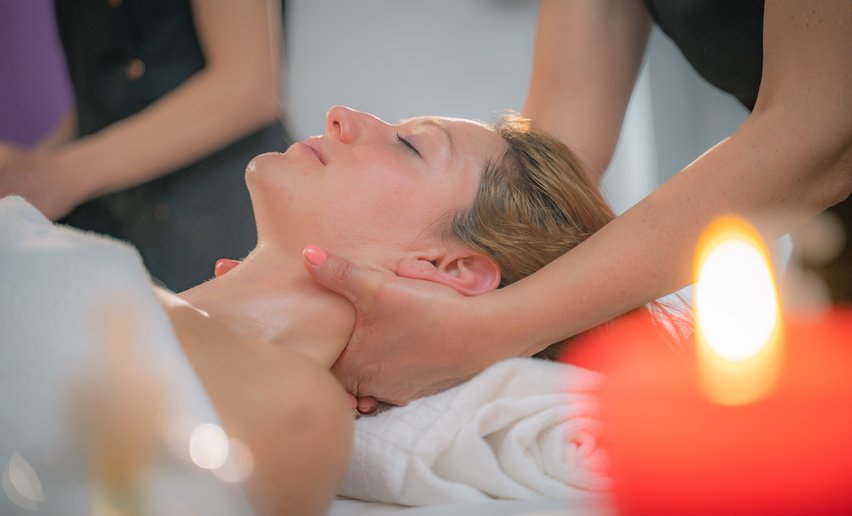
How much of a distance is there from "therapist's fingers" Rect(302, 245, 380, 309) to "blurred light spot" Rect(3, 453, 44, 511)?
12.7 inches

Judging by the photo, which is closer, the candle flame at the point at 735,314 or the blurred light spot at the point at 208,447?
the blurred light spot at the point at 208,447

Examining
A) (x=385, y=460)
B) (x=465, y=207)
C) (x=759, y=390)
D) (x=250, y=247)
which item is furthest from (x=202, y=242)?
(x=759, y=390)

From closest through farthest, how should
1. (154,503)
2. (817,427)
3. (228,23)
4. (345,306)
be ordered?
(154,503) → (817,427) → (345,306) → (228,23)

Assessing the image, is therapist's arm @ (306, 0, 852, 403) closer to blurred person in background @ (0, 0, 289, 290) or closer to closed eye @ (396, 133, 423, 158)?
closed eye @ (396, 133, 423, 158)

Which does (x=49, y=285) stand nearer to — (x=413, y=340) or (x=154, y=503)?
(x=154, y=503)

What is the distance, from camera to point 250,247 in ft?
4.59

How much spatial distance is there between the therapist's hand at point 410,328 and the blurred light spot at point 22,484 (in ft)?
1.06

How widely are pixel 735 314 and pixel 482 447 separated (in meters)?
0.45

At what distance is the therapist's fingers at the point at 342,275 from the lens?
0.78 metres

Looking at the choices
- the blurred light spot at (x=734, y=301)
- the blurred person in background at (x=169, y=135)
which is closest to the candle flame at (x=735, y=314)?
the blurred light spot at (x=734, y=301)

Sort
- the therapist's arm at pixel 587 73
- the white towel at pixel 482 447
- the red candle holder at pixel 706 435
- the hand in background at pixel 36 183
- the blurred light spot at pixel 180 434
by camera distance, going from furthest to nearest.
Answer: the hand in background at pixel 36 183 → the therapist's arm at pixel 587 73 → the white towel at pixel 482 447 → the red candle holder at pixel 706 435 → the blurred light spot at pixel 180 434

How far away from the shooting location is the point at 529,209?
94cm

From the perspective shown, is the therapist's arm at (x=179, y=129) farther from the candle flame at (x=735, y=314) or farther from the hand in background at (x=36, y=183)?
the candle flame at (x=735, y=314)

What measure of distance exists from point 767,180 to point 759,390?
21 cm
